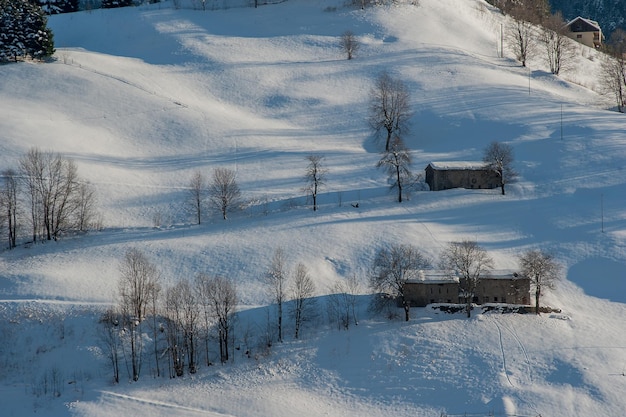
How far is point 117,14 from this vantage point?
100750 mm

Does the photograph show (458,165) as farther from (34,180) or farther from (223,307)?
(34,180)

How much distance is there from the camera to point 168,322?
48.2 metres

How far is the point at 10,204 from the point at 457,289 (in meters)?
29.4

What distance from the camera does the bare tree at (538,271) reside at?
165 feet

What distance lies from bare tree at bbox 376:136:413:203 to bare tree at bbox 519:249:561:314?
42.2 ft

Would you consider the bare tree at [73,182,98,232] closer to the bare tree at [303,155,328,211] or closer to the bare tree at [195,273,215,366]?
the bare tree at [195,273,215,366]

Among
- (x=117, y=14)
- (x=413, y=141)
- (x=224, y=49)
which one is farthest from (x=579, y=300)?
(x=117, y=14)

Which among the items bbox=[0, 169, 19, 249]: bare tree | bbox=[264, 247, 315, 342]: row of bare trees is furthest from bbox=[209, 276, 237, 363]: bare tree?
bbox=[0, 169, 19, 249]: bare tree

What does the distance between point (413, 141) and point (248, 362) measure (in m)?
32.6

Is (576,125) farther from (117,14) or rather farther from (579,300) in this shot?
(117,14)

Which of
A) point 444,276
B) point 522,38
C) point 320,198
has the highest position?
point 522,38

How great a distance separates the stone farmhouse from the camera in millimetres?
50125

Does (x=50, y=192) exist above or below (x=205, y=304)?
above

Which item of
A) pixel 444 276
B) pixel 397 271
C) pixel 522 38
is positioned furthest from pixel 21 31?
pixel 444 276
